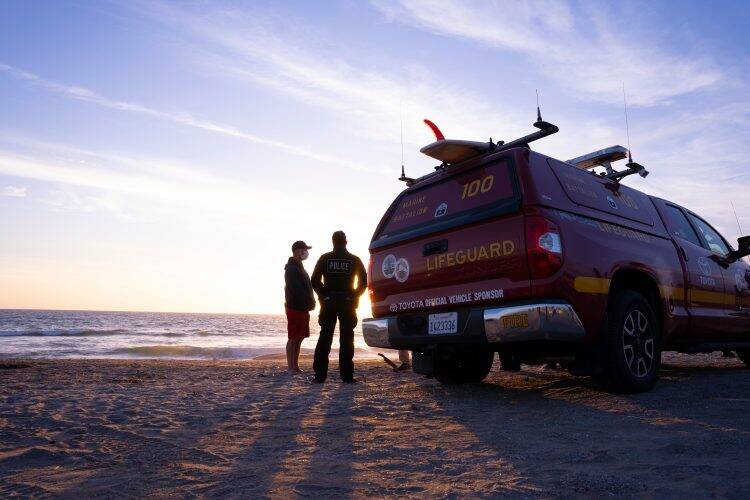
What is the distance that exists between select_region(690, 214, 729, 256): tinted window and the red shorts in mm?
4722

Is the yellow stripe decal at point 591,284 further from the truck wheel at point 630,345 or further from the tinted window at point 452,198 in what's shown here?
the tinted window at point 452,198

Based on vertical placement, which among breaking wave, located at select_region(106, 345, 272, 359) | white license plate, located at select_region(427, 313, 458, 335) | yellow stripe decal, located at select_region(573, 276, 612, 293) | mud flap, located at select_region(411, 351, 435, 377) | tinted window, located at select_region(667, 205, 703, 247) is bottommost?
breaking wave, located at select_region(106, 345, 272, 359)

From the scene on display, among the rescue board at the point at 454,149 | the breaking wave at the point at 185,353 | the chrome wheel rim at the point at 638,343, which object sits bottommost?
the breaking wave at the point at 185,353

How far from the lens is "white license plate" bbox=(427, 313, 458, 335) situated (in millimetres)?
4102

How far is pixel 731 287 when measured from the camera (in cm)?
594

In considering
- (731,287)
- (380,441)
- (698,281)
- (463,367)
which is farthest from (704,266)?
(380,441)

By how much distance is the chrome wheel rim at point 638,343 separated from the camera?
4234mm

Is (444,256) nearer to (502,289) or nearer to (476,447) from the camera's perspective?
(502,289)

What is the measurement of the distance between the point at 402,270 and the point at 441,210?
25.0 inches

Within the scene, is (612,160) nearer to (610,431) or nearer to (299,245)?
(610,431)

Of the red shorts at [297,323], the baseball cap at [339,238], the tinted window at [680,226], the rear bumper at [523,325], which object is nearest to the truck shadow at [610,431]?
the rear bumper at [523,325]

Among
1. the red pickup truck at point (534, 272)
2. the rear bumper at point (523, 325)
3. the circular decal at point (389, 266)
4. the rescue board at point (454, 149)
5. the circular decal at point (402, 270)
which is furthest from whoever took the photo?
the circular decal at point (389, 266)

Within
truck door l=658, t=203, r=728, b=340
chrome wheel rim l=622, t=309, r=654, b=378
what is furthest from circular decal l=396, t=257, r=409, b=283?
truck door l=658, t=203, r=728, b=340

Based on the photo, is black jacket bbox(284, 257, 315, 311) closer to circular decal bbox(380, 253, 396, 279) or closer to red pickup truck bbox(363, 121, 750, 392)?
red pickup truck bbox(363, 121, 750, 392)
